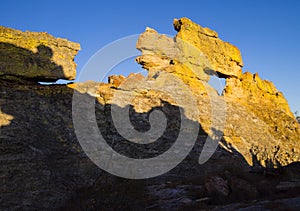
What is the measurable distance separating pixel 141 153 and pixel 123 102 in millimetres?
4683

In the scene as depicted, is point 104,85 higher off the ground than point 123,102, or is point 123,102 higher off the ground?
point 104,85

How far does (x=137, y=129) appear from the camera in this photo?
20.1 meters

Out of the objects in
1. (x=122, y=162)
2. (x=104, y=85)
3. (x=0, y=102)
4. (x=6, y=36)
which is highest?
(x=6, y=36)

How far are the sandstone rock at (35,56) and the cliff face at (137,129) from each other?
0.21 feet

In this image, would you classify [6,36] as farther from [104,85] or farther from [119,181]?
[119,181]

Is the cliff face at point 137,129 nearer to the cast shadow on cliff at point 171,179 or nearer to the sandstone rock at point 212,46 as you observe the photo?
the cast shadow on cliff at point 171,179

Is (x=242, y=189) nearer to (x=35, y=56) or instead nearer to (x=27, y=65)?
(x=27, y=65)

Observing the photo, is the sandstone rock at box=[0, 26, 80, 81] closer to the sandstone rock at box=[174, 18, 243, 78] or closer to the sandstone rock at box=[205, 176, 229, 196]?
the sandstone rock at box=[205, 176, 229, 196]

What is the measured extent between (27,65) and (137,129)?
8535 millimetres

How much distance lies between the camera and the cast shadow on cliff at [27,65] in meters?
17.8

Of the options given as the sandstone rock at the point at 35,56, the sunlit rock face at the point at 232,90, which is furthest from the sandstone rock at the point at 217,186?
the sandstone rock at the point at 35,56

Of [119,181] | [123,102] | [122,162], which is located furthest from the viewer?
[123,102]

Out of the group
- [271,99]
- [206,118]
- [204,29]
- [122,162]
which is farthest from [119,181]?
[271,99]

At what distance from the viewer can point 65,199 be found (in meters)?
13.7
